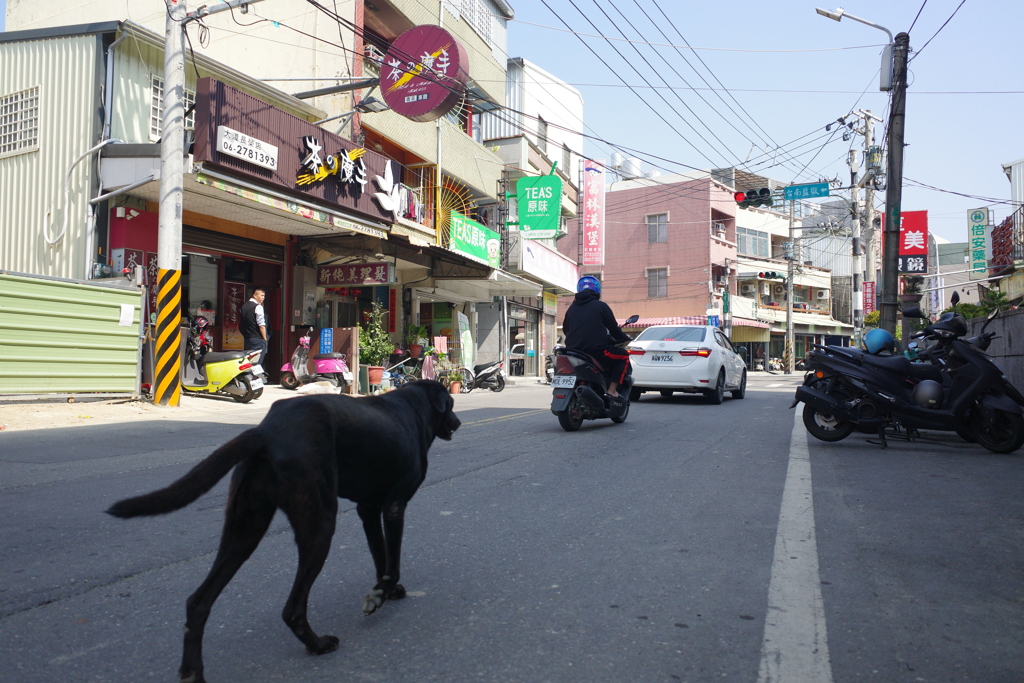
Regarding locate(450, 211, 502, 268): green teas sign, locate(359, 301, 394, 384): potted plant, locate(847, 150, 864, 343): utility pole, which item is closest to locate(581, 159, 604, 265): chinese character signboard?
locate(450, 211, 502, 268): green teas sign

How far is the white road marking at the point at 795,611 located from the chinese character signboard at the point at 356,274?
1197cm

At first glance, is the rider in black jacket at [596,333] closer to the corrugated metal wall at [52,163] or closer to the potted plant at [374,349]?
the potted plant at [374,349]

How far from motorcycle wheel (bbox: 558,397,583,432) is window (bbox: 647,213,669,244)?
34.4 m

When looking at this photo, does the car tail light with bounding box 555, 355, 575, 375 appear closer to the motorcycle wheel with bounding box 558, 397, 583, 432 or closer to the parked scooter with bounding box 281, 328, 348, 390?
the motorcycle wheel with bounding box 558, 397, 583, 432

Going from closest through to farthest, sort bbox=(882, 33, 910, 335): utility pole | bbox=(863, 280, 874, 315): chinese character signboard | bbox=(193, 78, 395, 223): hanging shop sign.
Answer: bbox=(193, 78, 395, 223): hanging shop sign, bbox=(882, 33, 910, 335): utility pole, bbox=(863, 280, 874, 315): chinese character signboard

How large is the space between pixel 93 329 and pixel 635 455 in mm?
8214

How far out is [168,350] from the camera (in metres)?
10.6

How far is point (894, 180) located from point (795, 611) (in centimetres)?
1233

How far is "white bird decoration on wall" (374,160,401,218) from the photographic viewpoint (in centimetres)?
1568

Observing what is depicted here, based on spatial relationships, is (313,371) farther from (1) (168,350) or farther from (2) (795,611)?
(2) (795,611)

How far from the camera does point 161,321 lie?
10.6 m

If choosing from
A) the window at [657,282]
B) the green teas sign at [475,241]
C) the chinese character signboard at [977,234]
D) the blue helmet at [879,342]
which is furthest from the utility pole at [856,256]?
the blue helmet at [879,342]

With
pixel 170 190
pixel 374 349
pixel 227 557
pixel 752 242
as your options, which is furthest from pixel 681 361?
pixel 752 242

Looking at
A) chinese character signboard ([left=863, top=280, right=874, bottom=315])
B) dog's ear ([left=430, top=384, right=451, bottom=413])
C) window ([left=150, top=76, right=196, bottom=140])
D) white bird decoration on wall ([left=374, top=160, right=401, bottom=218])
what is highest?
window ([left=150, top=76, right=196, bottom=140])
